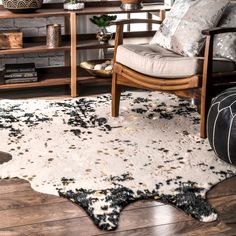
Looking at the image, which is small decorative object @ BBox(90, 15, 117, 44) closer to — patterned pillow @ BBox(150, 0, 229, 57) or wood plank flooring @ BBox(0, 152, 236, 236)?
patterned pillow @ BBox(150, 0, 229, 57)

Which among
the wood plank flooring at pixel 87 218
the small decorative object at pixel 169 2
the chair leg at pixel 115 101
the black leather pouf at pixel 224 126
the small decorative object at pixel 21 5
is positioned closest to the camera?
the wood plank flooring at pixel 87 218

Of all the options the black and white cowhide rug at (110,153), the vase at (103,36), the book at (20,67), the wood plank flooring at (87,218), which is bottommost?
the wood plank flooring at (87,218)

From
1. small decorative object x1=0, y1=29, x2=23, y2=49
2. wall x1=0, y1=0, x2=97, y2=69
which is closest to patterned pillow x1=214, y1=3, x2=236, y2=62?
wall x1=0, y1=0, x2=97, y2=69

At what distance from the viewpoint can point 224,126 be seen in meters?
2.61

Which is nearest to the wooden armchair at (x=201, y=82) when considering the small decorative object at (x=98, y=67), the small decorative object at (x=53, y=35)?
the small decorative object at (x=98, y=67)

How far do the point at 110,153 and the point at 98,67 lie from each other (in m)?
1.36

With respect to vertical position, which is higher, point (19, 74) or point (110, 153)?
point (19, 74)

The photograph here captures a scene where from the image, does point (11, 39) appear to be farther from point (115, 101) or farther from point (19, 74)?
point (115, 101)

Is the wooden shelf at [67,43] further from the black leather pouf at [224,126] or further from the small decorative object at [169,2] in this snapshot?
the black leather pouf at [224,126]

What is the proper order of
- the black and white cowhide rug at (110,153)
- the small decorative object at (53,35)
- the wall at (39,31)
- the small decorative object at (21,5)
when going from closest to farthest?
the black and white cowhide rug at (110,153), the small decorative object at (21,5), the small decorative object at (53,35), the wall at (39,31)

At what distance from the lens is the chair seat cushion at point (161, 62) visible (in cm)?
303

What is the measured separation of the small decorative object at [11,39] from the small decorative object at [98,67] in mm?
549

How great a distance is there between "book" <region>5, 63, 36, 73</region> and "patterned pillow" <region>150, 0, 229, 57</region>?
111 cm

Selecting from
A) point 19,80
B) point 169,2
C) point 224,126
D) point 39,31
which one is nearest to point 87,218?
point 224,126
